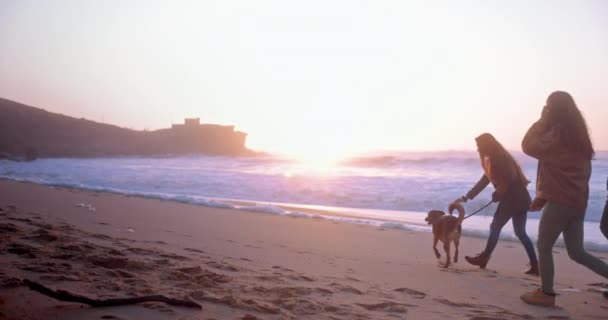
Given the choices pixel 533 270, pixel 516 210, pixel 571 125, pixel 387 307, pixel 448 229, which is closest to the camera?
pixel 387 307

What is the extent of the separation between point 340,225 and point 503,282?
14.0 feet

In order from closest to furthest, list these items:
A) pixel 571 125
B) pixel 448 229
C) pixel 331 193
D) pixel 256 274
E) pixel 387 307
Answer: pixel 387 307 → pixel 571 125 → pixel 256 274 → pixel 448 229 → pixel 331 193

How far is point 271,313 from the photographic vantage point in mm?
3150

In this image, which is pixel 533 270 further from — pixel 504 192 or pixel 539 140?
pixel 539 140

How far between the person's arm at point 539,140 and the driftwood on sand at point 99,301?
2970 millimetres

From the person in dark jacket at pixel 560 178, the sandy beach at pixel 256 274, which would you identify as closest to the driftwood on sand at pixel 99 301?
the sandy beach at pixel 256 274

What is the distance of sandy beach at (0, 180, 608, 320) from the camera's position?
3188 mm

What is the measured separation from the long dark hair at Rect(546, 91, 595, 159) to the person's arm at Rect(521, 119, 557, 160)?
0.08 metres

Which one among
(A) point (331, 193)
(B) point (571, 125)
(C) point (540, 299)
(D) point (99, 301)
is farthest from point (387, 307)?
(A) point (331, 193)

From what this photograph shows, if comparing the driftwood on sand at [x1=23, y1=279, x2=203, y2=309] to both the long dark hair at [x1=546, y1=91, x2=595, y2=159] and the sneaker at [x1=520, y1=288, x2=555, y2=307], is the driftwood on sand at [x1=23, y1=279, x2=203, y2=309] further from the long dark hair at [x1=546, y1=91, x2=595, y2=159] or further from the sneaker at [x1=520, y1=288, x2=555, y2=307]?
the long dark hair at [x1=546, y1=91, x2=595, y2=159]

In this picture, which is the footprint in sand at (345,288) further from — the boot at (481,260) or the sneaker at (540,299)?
the boot at (481,260)

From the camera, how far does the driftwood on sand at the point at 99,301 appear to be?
2.84 m

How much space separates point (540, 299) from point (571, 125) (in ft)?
4.77

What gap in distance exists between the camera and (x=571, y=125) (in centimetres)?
402
